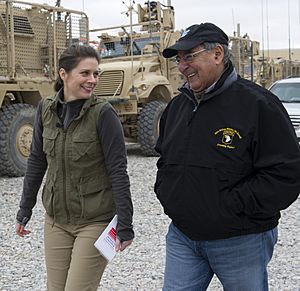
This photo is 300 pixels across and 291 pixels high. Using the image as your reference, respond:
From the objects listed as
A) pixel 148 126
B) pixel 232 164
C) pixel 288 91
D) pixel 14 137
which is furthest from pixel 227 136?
pixel 288 91

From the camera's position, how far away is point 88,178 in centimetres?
290

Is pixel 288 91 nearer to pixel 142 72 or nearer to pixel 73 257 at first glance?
pixel 142 72

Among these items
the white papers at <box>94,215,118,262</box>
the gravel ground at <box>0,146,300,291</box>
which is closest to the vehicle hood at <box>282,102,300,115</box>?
the gravel ground at <box>0,146,300,291</box>

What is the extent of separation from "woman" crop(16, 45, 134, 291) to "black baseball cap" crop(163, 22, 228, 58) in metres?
0.57

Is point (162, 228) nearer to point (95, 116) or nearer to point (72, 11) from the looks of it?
point (95, 116)

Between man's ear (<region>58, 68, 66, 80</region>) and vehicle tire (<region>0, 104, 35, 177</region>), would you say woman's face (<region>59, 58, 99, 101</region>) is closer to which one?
man's ear (<region>58, 68, 66, 80</region>)

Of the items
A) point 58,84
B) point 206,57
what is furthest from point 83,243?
point 206,57

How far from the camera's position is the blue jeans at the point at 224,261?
8.13 feet

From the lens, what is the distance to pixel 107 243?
2.81m

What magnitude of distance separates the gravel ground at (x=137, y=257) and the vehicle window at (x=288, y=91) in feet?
16.3

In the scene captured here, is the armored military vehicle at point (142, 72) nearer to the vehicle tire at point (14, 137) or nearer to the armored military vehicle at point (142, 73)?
the armored military vehicle at point (142, 73)

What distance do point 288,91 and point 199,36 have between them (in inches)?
390

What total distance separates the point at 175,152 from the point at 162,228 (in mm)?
3557

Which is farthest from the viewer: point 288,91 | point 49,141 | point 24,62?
point 288,91
